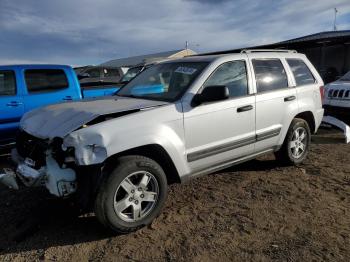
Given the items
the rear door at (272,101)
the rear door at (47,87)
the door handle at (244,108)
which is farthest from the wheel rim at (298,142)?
the rear door at (47,87)

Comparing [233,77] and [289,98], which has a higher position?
[233,77]

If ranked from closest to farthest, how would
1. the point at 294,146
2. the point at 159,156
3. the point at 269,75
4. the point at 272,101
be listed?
1. the point at 159,156
2. the point at 272,101
3. the point at 269,75
4. the point at 294,146

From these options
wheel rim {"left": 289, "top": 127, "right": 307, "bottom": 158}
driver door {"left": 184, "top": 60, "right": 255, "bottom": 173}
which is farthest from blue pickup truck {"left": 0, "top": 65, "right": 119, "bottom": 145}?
wheel rim {"left": 289, "top": 127, "right": 307, "bottom": 158}

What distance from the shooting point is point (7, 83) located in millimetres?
6586

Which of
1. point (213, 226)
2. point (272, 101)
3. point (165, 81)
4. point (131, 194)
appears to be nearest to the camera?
point (131, 194)

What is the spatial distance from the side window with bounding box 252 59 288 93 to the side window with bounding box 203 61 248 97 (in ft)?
0.78

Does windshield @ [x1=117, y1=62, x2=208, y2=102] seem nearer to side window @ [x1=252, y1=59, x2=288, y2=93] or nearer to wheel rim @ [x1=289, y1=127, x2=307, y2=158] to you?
side window @ [x1=252, y1=59, x2=288, y2=93]

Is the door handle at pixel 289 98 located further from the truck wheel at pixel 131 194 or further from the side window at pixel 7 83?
the side window at pixel 7 83

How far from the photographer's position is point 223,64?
4523 millimetres

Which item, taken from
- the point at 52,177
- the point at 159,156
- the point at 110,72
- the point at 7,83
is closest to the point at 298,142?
the point at 159,156

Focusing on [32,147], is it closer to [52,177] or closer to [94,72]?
[52,177]

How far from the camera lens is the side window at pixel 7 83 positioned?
21.4 ft

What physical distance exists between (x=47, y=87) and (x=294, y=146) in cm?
462

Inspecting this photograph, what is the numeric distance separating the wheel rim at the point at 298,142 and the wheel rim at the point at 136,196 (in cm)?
267
